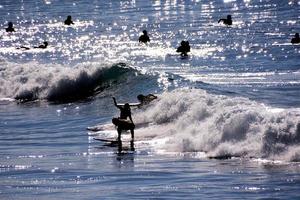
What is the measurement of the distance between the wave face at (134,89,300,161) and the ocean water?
4cm

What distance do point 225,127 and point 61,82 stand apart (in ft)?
64.2

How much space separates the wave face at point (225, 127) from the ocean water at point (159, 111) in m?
0.04

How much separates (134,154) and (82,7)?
79.7 m

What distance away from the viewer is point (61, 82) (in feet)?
138

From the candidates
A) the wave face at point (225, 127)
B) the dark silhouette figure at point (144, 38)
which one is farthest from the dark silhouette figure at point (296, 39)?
the wave face at point (225, 127)

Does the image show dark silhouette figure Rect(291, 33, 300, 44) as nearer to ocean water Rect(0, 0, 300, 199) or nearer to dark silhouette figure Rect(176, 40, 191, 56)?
ocean water Rect(0, 0, 300, 199)

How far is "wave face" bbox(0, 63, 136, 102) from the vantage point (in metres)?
40.8

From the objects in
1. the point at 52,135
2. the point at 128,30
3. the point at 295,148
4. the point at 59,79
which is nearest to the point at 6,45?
the point at 128,30

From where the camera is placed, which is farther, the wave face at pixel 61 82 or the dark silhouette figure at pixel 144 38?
the dark silhouette figure at pixel 144 38

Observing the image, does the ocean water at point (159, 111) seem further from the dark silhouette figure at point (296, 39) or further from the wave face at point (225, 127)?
the dark silhouette figure at point (296, 39)

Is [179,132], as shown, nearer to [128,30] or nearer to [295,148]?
[295,148]

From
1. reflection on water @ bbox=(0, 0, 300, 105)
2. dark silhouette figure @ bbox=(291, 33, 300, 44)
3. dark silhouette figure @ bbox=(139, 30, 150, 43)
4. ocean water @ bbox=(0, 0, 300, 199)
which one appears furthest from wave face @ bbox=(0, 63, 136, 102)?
dark silhouette figure @ bbox=(139, 30, 150, 43)

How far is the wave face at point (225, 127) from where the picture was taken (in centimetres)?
2122

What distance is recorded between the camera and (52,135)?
1099 inches
